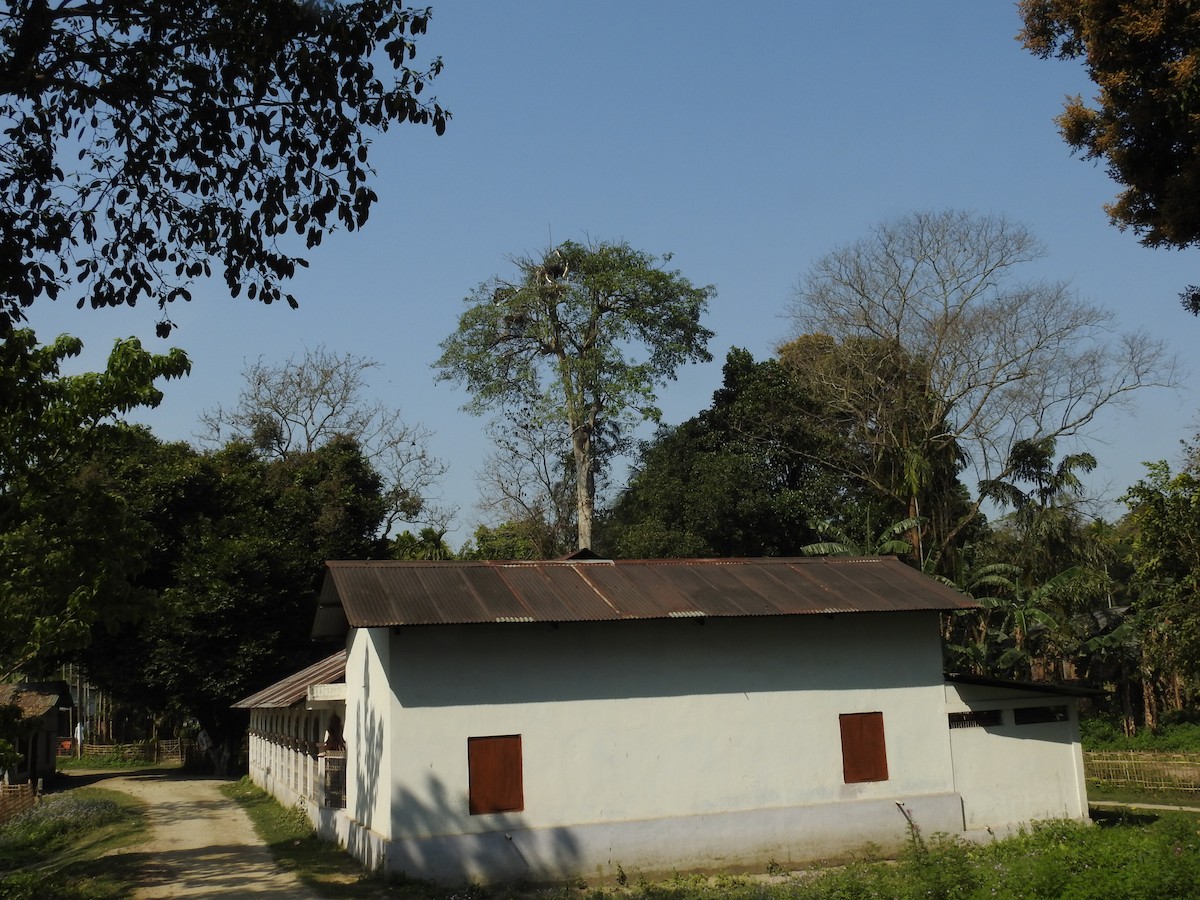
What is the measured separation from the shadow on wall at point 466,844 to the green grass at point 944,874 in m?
0.25

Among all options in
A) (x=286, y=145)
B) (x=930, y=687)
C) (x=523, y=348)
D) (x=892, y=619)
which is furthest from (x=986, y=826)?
(x=523, y=348)

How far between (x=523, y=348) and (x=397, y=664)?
67.8 feet

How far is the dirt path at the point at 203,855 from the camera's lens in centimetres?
1407

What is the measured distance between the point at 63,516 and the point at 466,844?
264 inches

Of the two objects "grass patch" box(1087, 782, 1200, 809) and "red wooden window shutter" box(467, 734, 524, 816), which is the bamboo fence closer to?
"grass patch" box(1087, 782, 1200, 809)

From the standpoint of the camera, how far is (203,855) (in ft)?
57.1

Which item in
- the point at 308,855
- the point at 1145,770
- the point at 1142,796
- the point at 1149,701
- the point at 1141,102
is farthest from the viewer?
the point at 1149,701

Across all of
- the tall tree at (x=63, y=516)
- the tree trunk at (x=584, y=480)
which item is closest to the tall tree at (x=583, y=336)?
the tree trunk at (x=584, y=480)

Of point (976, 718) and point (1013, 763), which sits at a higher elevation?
point (976, 718)

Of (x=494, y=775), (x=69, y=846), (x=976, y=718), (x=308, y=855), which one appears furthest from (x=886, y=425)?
(x=69, y=846)

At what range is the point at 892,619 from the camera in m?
16.9

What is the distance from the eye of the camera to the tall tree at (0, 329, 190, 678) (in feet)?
42.7

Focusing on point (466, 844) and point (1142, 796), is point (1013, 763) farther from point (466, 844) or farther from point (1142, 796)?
point (1142, 796)

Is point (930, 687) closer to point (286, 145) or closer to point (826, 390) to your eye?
point (286, 145)
